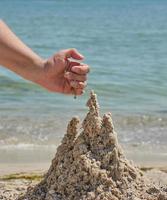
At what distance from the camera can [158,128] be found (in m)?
10.9

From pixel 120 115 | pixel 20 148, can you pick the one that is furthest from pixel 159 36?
pixel 20 148

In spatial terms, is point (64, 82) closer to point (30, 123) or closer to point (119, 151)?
point (119, 151)

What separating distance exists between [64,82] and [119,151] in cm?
57

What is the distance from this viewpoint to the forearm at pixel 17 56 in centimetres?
354

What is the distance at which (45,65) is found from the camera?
142 inches

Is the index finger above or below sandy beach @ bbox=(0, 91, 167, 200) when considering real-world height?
above

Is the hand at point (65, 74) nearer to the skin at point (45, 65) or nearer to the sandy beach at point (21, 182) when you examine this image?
the skin at point (45, 65)

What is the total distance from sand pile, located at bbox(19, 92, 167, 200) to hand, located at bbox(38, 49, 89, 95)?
0.31m

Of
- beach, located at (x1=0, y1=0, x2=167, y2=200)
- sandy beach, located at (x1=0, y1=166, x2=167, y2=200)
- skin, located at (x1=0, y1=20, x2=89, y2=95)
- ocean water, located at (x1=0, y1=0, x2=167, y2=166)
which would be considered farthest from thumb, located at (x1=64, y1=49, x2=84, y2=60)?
ocean water, located at (x1=0, y1=0, x2=167, y2=166)

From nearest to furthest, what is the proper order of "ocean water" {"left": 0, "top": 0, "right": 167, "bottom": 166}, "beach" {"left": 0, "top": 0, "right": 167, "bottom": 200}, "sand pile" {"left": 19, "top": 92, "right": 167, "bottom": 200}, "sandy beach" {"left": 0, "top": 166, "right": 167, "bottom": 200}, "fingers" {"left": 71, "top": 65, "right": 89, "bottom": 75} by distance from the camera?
"fingers" {"left": 71, "top": 65, "right": 89, "bottom": 75} → "sand pile" {"left": 19, "top": 92, "right": 167, "bottom": 200} → "sandy beach" {"left": 0, "top": 166, "right": 167, "bottom": 200} → "beach" {"left": 0, "top": 0, "right": 167, "bottom": 200} → "ocean water" {"left": 0, "top": 0, "right": 167, "bottom": 166}

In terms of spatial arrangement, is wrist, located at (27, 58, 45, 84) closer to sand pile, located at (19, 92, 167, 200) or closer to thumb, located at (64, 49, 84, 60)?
thumb, located at (64, 49, 84, 60)

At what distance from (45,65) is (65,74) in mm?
120

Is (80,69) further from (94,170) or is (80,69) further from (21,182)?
(21,182)

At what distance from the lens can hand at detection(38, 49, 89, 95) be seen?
3.56 meters
